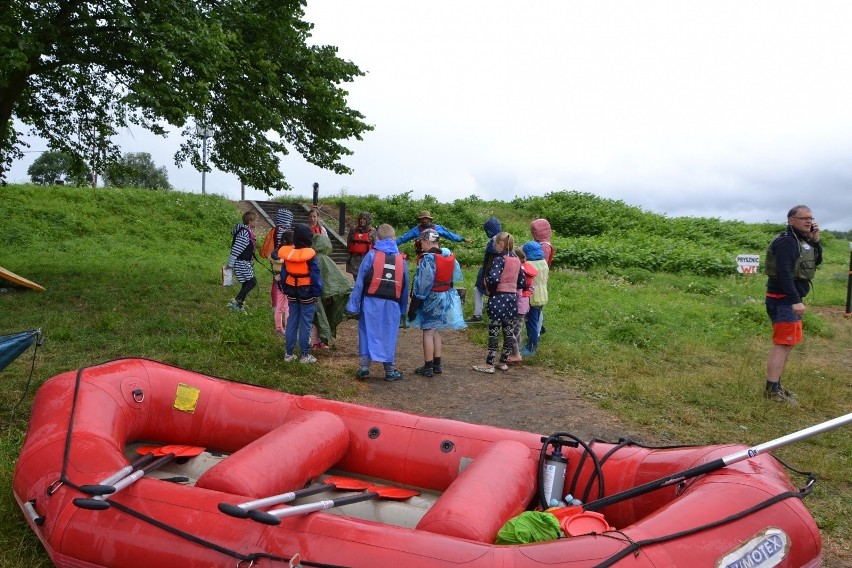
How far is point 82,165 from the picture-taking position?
13.2 meters

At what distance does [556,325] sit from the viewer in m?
10.8

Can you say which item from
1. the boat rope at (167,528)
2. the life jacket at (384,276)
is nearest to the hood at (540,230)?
the life jacket at (384,276)

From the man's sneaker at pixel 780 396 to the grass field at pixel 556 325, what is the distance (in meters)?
0.10

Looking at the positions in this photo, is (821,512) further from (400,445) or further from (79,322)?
(79,322)

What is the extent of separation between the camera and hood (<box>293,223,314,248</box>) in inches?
275

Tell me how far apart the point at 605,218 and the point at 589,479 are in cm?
2116

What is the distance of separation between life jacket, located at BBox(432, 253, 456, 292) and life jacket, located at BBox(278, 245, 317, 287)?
135 cm

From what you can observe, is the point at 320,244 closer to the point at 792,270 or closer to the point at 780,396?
the point at 792,270

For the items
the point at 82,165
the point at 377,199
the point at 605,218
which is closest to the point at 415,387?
the point at 82,165

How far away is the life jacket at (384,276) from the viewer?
23.2 ft

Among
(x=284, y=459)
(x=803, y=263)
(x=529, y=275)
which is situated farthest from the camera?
(x=529, y=275)

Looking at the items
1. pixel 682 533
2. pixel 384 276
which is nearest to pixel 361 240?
Answer: pixel 384 276

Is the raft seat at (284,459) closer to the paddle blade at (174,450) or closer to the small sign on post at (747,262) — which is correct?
the paddle blade at (174,450)

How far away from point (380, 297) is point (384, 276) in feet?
0.76
